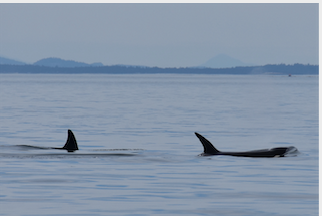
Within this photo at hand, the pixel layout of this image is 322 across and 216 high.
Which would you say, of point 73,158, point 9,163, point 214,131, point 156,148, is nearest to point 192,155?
point 156,148

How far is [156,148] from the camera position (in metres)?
28.0

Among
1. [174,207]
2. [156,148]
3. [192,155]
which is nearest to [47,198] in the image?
[174,207]

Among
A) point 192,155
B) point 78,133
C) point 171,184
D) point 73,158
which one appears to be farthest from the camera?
point 78,133

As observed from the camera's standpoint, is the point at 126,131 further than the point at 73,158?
Yes

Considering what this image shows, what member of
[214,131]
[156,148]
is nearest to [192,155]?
[156,148]

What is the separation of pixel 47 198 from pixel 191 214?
373cm

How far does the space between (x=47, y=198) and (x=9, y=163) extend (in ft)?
21.6

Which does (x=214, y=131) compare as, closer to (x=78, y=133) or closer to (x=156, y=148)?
(x=78, y=133)

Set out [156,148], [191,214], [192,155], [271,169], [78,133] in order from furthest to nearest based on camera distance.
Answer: [78,133]
[156,148]
[192,155]
[271,169]
[191,214]

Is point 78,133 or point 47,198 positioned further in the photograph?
point 78,133

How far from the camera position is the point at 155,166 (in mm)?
22141

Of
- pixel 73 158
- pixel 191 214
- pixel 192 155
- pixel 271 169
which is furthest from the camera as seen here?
pixel 192 155

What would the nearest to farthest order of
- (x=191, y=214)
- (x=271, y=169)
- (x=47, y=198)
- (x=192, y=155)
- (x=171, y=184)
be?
(x=191, y=214) → (x=47, y=198) → (x=171, y=184) → (x=271, y=169) → (x=192, y=155)

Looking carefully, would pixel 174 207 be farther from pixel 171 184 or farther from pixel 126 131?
pixel 126 131
